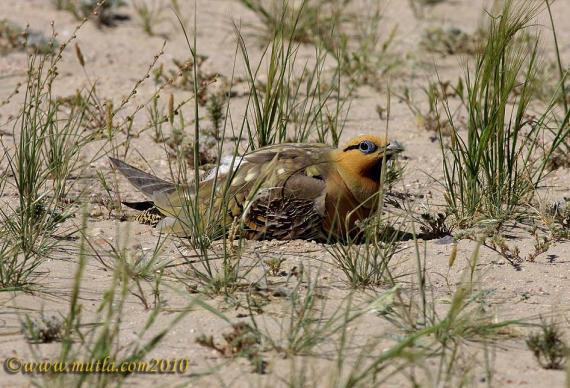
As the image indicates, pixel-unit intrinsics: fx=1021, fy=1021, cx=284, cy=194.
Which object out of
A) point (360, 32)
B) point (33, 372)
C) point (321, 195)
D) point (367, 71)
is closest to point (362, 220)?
point (321, 195)

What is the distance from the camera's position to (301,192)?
525cm

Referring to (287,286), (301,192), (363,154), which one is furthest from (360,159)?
(287,286)

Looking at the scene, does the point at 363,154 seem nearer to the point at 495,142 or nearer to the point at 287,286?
the point at 495,142

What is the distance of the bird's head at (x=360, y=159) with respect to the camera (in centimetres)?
536

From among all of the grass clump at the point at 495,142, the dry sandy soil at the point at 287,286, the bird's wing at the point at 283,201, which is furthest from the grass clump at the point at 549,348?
the bird's wing at the point at 283,201

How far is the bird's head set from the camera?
5363 mm

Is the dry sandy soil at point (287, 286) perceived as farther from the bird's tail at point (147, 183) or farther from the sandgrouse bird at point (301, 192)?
the bird's tail at point (147, 183)

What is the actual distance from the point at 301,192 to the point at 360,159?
1.23 feet

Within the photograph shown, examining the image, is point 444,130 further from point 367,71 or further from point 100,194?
point 100,194

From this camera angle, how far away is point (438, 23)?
9070mm

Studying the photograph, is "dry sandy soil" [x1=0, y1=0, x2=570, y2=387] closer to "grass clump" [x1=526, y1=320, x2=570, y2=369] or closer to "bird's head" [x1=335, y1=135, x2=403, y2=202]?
"grass clump" [x1=526, y1=320, x2=570, y2=369]

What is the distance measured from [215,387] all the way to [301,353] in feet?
1.29

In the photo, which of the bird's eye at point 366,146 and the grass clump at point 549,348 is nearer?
the grass clump at point 549,348

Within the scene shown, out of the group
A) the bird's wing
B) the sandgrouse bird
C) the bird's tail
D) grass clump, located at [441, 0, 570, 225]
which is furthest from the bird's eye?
the bird's tail
